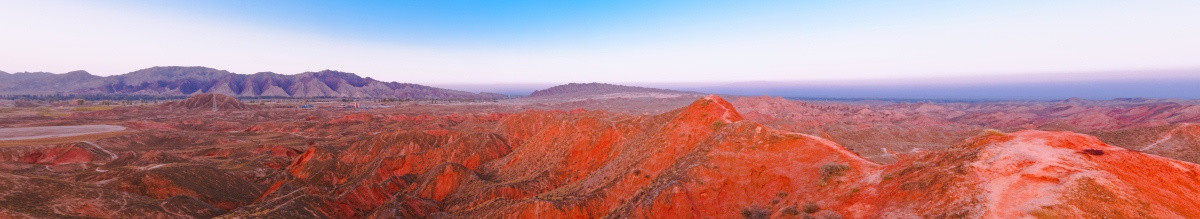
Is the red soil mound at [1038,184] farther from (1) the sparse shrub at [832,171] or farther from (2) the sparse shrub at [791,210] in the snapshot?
(1) the sparse shrub at [832,171]

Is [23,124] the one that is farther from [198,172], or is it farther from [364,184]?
[364,184]

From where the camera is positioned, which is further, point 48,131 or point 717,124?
point 48,131

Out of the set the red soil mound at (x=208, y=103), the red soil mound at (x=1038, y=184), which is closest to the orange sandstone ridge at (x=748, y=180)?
the red soil mound at (x=1038, y=184)

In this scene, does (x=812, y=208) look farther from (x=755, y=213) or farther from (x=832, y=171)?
Result: (x=832, y=171)

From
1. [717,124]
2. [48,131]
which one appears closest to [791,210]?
[717,124]

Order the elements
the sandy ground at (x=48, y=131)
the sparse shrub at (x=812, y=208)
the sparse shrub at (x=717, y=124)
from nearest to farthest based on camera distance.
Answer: the sparse shrub at (x=812, y=208) < the sparse shrub at (x=717, y=124) < the sandy ground at (x=48, y=131)

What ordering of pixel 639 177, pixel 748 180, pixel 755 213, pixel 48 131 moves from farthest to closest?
pixel 48 131, pixel 639 177, pixel 748 180, pixel 755 213

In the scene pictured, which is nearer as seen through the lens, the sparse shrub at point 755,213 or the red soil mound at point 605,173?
the sparse shrub at point 755,213

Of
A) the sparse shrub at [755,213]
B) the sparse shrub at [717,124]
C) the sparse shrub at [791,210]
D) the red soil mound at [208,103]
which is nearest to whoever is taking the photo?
the sparse shrub at [791,210]

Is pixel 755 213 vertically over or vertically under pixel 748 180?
under

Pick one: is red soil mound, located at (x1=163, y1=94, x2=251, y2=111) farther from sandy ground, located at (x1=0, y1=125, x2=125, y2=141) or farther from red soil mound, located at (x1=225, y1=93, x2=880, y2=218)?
red soil mound, located at (x1=225, y1=93, x2=880, y2=218)
